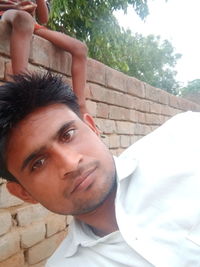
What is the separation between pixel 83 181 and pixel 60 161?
0.11 metres

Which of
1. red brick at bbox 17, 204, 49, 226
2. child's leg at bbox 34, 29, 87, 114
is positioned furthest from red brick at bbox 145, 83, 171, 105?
red brick at bbox 17, 204, 49, 226

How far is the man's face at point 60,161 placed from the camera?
131 cm

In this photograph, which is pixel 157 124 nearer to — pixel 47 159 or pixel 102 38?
pixel 102 38

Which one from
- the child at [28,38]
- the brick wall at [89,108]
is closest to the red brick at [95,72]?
Result: the brick wall at [89,108]

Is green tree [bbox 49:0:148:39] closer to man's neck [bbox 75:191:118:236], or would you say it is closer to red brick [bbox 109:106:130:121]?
red brick [bbox 109:106:130:121]

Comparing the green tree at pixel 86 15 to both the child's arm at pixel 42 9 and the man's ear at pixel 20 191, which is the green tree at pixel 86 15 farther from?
the man's ear at pixel 20 191

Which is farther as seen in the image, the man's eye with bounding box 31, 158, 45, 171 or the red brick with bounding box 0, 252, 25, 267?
the red brick with bounding box 0, 252, 25, 267

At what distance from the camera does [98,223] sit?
151 cm

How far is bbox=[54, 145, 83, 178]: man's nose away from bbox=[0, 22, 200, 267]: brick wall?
1.09 meters

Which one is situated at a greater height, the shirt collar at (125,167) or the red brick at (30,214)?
the shirt collar at (125,167)

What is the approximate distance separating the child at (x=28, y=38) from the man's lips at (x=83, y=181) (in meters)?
0.93

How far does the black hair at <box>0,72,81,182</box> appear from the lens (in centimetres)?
141

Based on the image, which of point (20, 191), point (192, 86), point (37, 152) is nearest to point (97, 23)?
point (20, 191)

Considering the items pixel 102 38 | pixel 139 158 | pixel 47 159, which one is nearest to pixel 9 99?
pixel 47 159
